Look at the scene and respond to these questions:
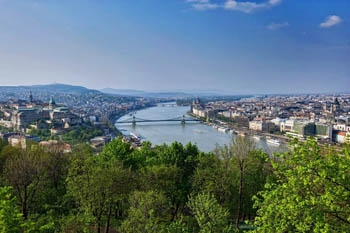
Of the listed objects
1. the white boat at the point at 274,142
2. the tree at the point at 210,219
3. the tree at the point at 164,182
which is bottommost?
the white boat at the point at 274,142

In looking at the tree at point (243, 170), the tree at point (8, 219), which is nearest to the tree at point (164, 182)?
the tree at point (243, 170)

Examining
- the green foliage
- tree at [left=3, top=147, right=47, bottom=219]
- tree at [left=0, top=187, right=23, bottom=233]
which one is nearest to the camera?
tree at [left=0, top=187, right=23, bottom=233]

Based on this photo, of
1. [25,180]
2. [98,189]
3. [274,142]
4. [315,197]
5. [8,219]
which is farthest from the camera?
[274,142]

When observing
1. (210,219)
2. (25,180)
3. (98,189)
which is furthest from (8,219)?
(25,180)

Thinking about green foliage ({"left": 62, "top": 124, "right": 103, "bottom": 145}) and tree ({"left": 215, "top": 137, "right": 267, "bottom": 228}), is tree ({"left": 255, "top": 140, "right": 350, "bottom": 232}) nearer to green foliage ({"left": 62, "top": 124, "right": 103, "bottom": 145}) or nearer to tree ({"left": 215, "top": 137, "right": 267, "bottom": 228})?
tree ({"left": 215, "top": 137, "right": 267, "bottom": 228})

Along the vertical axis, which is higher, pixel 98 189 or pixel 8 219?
pixel 8 219

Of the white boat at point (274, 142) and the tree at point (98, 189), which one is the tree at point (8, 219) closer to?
the tree at point (98, 189)

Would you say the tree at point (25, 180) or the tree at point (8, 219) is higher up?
the tree at point (8, 219)

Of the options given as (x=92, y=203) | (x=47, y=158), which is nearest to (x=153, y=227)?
(x=92, y=203)

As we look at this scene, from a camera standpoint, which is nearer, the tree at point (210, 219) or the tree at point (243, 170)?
the tree at point (210, 219)

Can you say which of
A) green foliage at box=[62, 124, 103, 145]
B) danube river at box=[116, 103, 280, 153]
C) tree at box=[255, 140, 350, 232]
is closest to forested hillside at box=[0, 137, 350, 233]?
tree at box=[255, 140, 350, 232]

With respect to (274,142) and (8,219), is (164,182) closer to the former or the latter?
(8,219)

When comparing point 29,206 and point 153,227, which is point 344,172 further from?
point 29,206
